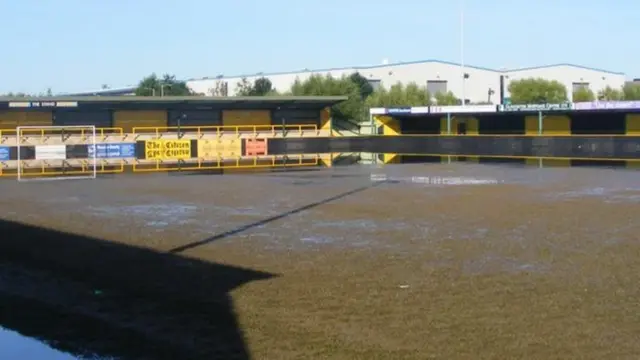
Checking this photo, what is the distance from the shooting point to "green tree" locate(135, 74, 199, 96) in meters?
123

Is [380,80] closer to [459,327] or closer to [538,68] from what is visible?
[538,68]

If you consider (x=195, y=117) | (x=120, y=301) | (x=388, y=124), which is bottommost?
(x=120, y=301)

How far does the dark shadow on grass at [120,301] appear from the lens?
8625mm

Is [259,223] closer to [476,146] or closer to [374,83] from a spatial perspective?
[476,146]

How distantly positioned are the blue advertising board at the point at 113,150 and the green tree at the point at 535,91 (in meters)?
60.6

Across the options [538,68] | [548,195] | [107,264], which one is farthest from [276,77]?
[107,264]

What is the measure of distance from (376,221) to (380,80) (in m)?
93.7

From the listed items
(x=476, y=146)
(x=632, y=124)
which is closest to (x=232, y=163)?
(x=476, y=146)

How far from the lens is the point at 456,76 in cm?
11475

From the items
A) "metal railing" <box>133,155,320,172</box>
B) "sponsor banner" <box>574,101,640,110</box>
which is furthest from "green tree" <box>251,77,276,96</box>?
"sponsor banner" <box>574,101,640,110</box>

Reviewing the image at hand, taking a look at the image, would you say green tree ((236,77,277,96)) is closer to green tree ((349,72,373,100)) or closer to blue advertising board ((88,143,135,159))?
green tree ((349,72,373,100))

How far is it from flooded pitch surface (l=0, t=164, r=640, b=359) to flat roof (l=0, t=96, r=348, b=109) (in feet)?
47.4

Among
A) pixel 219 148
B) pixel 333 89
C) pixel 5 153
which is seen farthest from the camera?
pixel 333 89

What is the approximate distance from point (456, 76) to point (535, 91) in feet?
56.7
